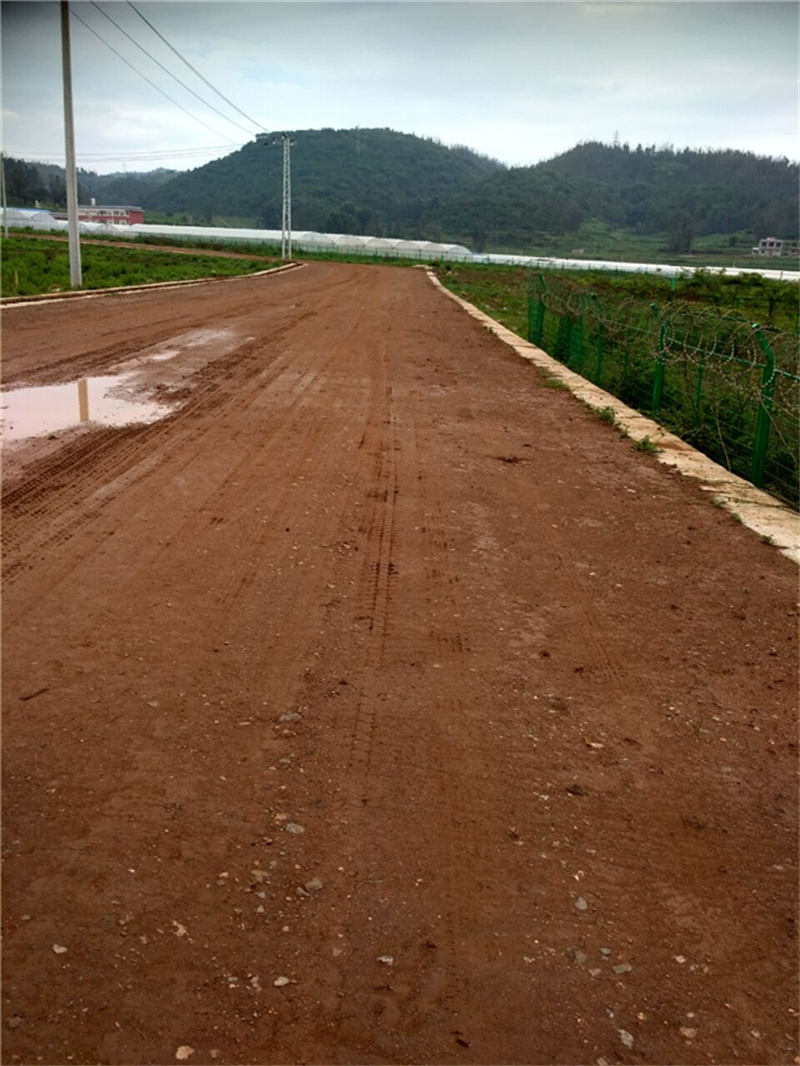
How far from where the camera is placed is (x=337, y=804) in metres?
3.75

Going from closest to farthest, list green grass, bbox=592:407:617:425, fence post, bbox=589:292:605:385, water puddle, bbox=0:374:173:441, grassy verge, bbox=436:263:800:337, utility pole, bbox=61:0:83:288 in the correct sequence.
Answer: water puddle, bbox=0:374:173:441 → green grass, bbox=592:407:617:425 → fence post, bbox=589:292:605:385 → utility pole, bbox=61:0:83:288 → grassy verge, bbox=436:263:800:337

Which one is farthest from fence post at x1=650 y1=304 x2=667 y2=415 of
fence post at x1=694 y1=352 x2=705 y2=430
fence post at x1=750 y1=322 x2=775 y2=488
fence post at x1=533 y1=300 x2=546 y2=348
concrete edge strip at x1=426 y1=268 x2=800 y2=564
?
fence post at x1=533 y1=300 x2=546 y2=348

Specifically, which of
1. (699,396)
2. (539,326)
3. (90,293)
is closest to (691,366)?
(699,396)

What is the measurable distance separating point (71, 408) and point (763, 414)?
24.6 ft

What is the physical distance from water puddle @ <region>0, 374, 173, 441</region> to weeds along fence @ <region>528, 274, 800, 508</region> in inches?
249

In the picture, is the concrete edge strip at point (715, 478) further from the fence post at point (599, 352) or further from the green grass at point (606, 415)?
the fence post at point (599, 352)

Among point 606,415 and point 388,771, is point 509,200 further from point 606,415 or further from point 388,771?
point 388,771

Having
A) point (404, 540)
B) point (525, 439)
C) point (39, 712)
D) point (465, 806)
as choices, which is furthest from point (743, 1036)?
point (525, 439)

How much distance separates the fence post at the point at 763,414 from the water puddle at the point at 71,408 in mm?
6329

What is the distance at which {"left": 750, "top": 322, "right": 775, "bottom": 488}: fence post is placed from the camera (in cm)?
897

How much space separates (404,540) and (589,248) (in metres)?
149

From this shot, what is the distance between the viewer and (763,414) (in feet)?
30.4

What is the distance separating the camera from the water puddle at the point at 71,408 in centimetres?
970

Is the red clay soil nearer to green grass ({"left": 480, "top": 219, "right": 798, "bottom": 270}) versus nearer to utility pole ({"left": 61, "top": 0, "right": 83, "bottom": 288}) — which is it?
utility pole ({"left": 61, "top": 0, "right": 83, "bottom": 288})
